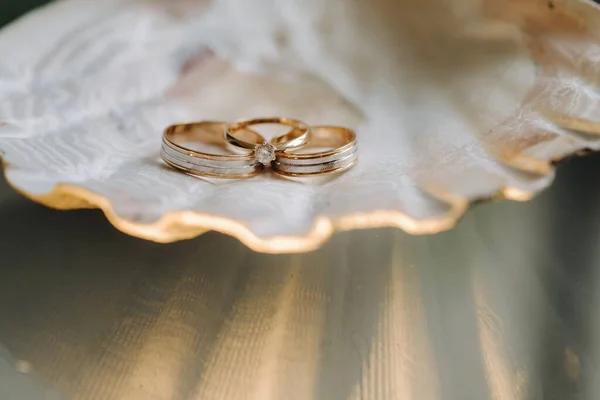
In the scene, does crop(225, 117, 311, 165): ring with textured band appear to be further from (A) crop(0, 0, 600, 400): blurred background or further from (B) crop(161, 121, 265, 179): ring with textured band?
(A) crop(0, 0, 600, 400): blurred background

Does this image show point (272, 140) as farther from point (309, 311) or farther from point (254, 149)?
point (309, 311)

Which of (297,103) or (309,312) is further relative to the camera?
(297,103)

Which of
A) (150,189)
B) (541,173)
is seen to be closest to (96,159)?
(150,189)

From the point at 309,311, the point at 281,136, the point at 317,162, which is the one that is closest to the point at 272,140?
the point at 281,136

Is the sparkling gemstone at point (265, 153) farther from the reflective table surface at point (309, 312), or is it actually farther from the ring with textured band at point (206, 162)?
the reflective table surface at point (309, 312)

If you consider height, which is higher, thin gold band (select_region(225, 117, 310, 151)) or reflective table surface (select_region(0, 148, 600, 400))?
reflective table surface (select_region(0, 148, 600, 400))

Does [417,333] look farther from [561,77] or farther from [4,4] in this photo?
[4,4]

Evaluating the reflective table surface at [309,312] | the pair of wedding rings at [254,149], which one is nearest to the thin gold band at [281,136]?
the pair of wedding rings at [254,149]

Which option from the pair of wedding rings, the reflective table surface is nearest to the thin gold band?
the pair of wedding rings
